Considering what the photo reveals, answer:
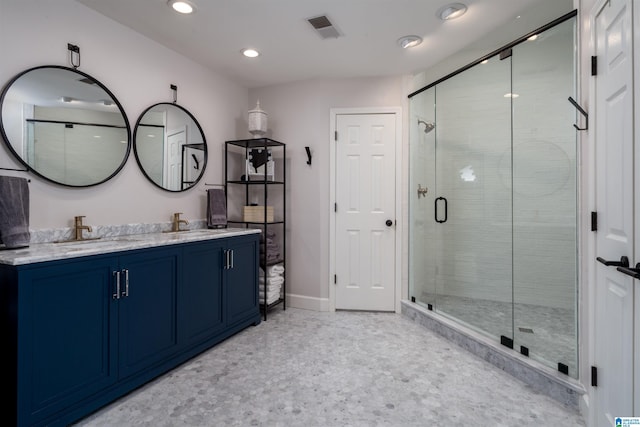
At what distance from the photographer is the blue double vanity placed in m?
1.44

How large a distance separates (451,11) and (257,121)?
201cm

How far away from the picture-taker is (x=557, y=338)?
2.23 metres

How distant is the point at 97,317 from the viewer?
1733 millimetres

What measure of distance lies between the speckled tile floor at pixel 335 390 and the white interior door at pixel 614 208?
49 centimetres

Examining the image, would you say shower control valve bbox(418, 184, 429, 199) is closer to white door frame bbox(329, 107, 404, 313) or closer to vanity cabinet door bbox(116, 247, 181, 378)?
white door frame bbox(329, 107, 404, 313)

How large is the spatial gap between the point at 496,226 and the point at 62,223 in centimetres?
356

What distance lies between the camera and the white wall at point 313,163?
3.51 metres

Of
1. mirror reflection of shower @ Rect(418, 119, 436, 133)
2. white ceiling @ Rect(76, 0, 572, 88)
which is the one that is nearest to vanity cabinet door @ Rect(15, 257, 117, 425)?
white ceiling @ Rect(76, 0, 572, 88)

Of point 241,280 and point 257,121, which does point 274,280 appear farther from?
point 257,121

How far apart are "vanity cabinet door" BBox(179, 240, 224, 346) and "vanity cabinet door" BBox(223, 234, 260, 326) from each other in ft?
0.35

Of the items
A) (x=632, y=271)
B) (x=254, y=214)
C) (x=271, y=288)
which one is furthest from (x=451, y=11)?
(x=271, y=288)

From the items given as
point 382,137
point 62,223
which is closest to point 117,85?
point 62,223

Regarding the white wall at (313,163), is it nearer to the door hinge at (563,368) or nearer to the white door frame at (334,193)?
the white door frame at (334,193)

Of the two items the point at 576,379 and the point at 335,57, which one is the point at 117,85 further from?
the point at 576,379
